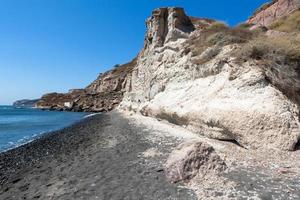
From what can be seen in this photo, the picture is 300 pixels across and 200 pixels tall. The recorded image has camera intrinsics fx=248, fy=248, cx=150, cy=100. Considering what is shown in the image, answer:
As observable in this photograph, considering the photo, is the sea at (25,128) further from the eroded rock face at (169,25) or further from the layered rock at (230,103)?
the eroded rock face at (169,25)

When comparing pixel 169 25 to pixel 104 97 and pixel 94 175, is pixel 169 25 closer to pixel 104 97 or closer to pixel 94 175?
pixel 94 175

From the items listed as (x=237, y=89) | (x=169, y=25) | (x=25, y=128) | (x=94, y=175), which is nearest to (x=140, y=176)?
(x=94, y=175)

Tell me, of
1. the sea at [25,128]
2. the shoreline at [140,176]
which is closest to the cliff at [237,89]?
the shoreline at [140,176]

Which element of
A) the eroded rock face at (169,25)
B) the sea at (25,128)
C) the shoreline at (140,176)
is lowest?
the sea at (25,128)

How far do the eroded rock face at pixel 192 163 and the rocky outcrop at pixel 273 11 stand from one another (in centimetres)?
2968

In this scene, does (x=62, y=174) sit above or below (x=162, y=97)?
below

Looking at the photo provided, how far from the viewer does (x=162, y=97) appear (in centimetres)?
1981

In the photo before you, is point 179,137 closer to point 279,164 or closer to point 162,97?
point 279,164

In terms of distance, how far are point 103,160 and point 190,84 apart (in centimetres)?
877

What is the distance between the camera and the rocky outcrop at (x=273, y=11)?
32.3 metres

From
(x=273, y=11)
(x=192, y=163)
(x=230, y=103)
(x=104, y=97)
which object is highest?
(x=273, y=11)

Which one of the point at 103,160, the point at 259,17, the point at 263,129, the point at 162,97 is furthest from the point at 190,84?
the point at 259,17

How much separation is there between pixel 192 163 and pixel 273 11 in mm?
36579

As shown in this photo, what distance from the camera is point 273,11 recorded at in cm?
3547
